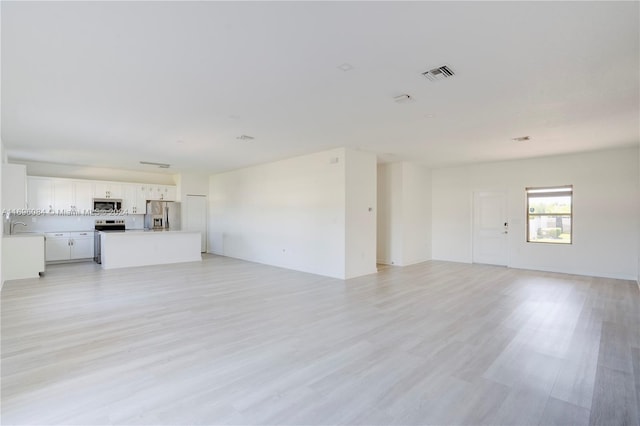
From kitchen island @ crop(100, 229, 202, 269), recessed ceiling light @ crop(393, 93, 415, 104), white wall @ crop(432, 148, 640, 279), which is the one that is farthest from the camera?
kitchen island @ crop(100, 229, 202, 269)

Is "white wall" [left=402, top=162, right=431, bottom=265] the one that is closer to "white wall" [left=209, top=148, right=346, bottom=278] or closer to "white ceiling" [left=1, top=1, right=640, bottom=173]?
"white wall" [left=209, top=148, right=346, bottom=278]

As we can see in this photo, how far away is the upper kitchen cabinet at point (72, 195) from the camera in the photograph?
8.66 meters

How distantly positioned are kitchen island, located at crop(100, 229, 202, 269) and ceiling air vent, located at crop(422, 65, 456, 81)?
7.71 m

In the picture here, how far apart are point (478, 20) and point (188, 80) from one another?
109 inches

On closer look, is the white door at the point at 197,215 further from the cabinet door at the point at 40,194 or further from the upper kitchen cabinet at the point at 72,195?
the cabinet door at the point at 40,194

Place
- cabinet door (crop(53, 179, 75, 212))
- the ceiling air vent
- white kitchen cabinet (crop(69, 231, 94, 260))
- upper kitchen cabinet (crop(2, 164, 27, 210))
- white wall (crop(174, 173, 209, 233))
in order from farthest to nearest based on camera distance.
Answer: white wall (crop(174, 173, 209, 233)) → white kitchen cabinet (crop(69, 231, 94, 260)) → cabinet door (crop(53, 179, 75, 212)) → upper kitchen cabinet (crop(2, 164, 27, 210)) → the ceiling air vent

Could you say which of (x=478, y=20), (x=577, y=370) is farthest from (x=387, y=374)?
(x=478, y=20)

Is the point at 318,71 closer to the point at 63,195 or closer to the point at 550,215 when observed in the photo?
the point at 550,215

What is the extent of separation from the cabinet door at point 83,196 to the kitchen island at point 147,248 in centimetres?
153

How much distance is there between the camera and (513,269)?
25.5 feet

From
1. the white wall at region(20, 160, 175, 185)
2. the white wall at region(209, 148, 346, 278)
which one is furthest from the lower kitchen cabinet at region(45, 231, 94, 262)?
the white wall at region(209, 148, 346, 278)

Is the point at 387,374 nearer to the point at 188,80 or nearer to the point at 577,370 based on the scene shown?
the point at 577,370

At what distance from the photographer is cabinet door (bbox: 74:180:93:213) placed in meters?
8.95

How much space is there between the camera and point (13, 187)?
5855 millimetres
